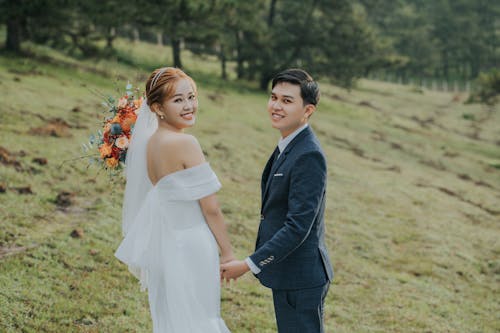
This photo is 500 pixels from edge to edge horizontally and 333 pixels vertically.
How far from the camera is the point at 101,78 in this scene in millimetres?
21422

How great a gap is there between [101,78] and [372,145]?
10.7 m

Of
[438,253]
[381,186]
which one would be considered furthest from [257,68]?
[438,253]

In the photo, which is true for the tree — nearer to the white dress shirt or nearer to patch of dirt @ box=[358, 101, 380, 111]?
the white dress shirt

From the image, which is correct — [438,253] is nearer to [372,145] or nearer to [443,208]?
[443,208]

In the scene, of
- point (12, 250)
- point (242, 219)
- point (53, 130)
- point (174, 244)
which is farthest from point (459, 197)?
point (174, 244)

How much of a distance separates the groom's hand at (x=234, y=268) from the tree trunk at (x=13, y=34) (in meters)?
19.5

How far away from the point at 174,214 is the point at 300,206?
36.2 inches

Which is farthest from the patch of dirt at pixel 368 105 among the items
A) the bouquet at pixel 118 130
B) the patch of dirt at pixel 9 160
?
the bouquet at pixel 118 130

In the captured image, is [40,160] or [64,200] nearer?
[64,200]

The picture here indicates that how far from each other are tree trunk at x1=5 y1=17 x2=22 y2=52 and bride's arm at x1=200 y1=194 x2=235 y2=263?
19.4 meters

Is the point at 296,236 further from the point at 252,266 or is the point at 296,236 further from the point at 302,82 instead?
the point at 302,82

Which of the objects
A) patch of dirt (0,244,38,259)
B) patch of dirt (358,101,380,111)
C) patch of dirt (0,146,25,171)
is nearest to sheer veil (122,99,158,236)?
patch of dirt (0,244,38,259)

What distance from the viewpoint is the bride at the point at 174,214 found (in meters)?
4.00

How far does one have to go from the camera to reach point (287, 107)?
401 cm
